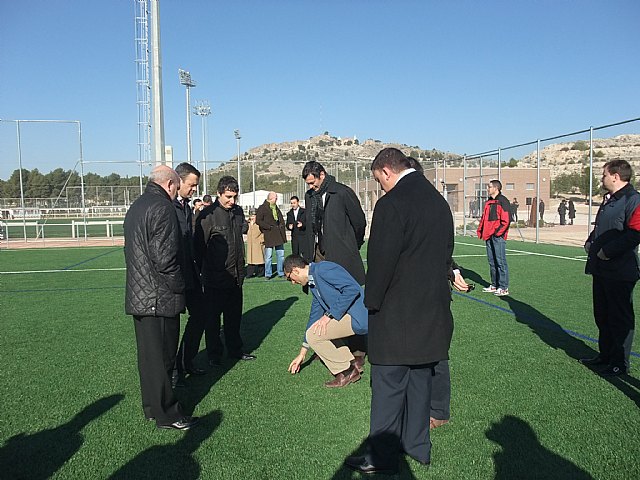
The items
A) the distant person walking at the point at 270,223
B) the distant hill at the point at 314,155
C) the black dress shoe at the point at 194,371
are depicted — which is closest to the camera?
the black dress shoe at the point at 194,371

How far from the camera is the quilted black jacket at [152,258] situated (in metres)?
3.87

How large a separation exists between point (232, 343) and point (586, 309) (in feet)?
17.6

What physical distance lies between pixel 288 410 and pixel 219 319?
5.57 feet

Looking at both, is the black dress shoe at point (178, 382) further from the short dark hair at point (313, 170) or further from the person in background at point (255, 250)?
the person in background at point (255, 250)

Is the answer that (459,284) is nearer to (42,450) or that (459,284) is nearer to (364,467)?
(364,467)

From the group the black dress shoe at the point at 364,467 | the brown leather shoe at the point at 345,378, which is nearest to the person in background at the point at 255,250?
the brown leather shoe at the point at 345,378

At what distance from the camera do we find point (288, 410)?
14.4 ft

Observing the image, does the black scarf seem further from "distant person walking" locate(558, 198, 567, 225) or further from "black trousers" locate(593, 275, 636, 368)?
"distant person walking" locate(558, 198, 567, 225)

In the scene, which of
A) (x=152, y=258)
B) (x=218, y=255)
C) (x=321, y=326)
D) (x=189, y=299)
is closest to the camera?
(x=152, y=258)

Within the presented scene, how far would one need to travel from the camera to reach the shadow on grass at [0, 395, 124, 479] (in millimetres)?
3439

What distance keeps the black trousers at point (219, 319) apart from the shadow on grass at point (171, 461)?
1.61 meters

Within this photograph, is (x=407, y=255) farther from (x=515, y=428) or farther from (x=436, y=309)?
(x=515, y=428)

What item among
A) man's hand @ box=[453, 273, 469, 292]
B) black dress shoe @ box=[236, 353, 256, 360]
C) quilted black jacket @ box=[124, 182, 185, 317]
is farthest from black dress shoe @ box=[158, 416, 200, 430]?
man's hand @ box=[453, 273, 469, 292]

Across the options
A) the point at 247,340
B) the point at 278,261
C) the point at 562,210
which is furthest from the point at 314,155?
the point at 247,340
